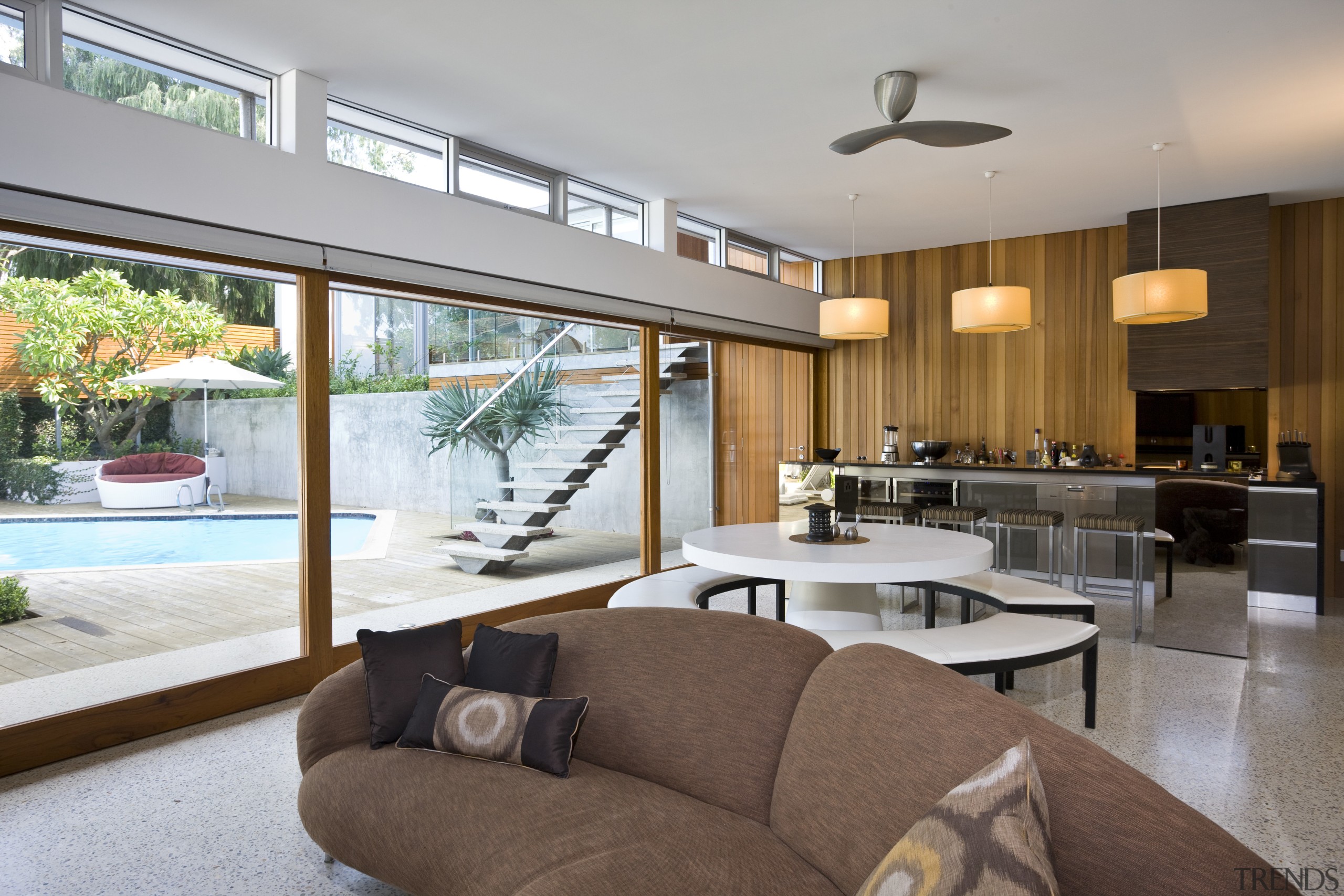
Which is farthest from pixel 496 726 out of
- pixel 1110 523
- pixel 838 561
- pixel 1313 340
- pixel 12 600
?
pixel 1313 340

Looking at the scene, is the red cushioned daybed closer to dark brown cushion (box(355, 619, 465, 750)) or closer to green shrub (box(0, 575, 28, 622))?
green shrub (box(0, 575, 28, 622))

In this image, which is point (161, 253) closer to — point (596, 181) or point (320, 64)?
point (320, 64)

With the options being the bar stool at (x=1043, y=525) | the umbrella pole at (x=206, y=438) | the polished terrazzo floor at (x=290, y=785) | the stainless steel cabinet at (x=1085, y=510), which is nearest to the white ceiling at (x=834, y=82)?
the umbrella pole at (x=206, y=438)

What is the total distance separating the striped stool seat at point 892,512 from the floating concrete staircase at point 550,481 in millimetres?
1955

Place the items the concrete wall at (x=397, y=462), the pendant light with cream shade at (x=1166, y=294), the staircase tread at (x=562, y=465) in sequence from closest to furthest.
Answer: the concrete wall at (x=397, y=462) < the pendant light with cream shade at (x=1166, y=294) < the staircase tread at (x=562, y=465)

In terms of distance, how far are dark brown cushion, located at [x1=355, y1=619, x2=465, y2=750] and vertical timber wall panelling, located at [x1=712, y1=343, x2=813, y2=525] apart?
5.27 m

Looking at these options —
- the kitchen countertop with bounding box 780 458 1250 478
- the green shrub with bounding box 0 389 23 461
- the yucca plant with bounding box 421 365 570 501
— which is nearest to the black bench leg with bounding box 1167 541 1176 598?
the kitchen countertop with bounding box 780 458 1250 478

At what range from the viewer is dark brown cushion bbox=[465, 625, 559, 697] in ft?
7.42

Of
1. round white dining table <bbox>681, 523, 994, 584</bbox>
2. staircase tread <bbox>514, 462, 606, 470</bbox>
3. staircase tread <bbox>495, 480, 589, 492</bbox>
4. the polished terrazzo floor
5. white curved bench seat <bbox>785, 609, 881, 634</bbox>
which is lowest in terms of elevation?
the polished terrazzo floor

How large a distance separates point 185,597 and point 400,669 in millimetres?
1854

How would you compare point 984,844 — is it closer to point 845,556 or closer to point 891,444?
point 845,556

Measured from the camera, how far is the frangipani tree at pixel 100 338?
3.12 meters

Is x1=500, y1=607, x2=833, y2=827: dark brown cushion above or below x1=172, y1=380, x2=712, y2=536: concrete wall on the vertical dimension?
below

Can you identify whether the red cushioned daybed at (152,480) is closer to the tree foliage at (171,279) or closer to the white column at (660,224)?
the tree foliage at (171,279)
